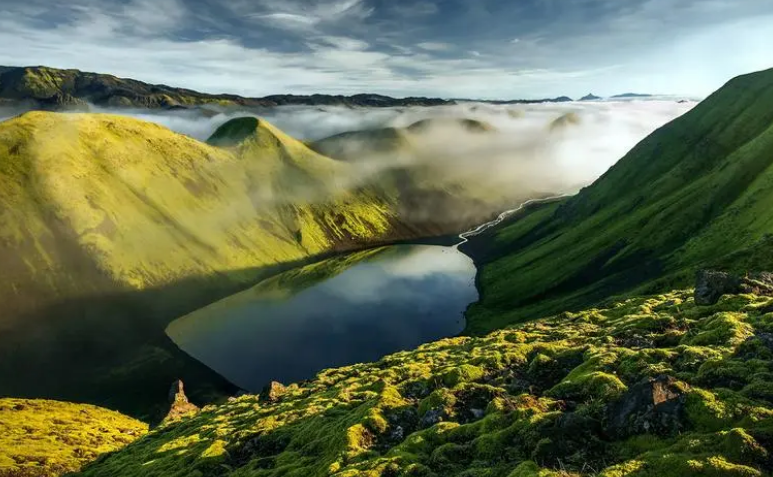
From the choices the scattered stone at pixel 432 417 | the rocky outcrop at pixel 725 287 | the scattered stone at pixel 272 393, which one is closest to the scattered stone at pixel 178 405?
the scattered stone at pixel 272 393

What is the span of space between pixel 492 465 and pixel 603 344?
1019 inches

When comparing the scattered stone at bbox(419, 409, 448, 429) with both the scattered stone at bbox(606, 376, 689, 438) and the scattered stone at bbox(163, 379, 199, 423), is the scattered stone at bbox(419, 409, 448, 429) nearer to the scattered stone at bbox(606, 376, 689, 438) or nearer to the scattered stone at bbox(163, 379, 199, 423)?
the scattered stone at bbox(606, 376, 689, 438)

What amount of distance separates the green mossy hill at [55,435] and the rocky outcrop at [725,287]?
10368 centimetres

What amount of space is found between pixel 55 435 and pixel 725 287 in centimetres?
14301

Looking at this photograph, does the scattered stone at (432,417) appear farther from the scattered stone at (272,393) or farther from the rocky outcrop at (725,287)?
the scattered stone at (272,393)

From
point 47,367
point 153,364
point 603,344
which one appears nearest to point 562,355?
point 603,344

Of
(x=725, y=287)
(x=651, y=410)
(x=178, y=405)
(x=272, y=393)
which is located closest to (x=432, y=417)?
(x=651, y=410)

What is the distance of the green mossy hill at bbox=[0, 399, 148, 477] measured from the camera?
8913 centimetres

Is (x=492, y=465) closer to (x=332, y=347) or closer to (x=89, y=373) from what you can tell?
(x=332, y=347)

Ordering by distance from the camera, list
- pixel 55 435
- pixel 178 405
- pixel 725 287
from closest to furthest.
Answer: pixel 725 287 < pixel 55 435 < pixel 178 405

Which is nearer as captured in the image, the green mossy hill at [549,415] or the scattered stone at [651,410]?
→ the green mossy hill at [549,415]

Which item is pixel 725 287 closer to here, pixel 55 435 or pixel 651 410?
pixel 651 410

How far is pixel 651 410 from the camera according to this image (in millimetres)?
29562

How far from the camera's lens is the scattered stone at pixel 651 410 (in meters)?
28.8
